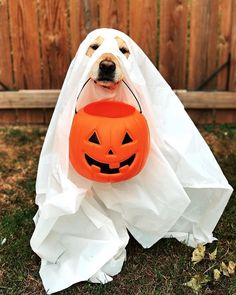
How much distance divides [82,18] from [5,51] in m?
0.70

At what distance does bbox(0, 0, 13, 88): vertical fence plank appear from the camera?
4.08 meters

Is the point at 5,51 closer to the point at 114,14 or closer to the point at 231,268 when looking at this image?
the point at 114,14

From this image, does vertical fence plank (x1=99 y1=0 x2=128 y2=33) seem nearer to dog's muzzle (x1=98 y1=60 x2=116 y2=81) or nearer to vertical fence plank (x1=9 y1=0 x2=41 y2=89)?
vertical fence plank (x1=9 y1=0 x2=41 y2=89)

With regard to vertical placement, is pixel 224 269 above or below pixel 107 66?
below

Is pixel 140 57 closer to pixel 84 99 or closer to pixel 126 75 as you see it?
pixel 126 75

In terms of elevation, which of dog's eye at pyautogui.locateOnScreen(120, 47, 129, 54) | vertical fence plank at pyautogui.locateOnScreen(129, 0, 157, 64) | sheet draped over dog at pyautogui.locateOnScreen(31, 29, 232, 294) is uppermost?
dog's eye at pyautogui.locateOnScreen(120, 47, 129, 54)

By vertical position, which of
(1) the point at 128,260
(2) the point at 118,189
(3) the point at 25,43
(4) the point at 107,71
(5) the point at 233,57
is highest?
(4) the point at 107,71

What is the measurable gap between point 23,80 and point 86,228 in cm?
203

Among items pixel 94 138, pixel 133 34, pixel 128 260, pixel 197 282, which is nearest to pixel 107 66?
pixel 94 138

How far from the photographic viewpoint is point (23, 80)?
4270 mm

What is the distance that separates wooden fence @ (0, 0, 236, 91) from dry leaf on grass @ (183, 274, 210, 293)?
209 cm

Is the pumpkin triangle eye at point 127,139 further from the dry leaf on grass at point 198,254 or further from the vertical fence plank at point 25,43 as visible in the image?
the vertical fence plank at point 25,43

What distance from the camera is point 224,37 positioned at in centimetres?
412

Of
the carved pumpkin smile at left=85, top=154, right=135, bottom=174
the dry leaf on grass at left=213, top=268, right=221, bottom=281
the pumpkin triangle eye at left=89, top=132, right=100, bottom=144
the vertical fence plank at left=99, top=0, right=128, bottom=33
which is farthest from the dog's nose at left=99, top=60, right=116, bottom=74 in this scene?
the vertical fence plank at left=99, top=0, right=128, bottom=33
